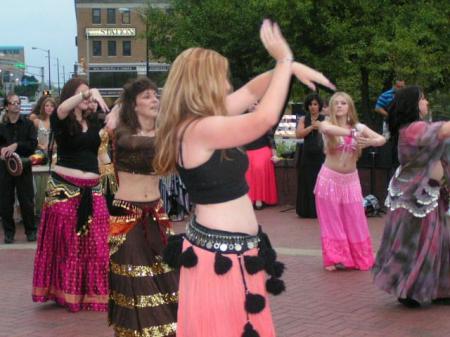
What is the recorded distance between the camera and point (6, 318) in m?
7.09

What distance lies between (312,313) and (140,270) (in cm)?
197

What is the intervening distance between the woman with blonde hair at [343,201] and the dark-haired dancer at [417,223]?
1842 millimetres

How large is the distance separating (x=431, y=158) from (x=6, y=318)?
381 centimetres

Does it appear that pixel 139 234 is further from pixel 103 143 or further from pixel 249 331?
pixel 249 331

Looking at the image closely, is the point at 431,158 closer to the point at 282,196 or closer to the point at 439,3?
the point at 282,196

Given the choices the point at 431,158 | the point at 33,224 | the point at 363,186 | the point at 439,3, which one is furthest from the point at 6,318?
the point at 439,3

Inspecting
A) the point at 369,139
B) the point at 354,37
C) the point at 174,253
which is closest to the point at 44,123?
the point at 369,139

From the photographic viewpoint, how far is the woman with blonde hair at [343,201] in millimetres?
8766

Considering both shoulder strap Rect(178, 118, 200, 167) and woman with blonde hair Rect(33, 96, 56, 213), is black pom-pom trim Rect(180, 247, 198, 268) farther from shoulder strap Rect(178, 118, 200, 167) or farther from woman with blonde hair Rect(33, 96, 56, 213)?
woman with blonde hair Rect(33, 96, 56, 213)

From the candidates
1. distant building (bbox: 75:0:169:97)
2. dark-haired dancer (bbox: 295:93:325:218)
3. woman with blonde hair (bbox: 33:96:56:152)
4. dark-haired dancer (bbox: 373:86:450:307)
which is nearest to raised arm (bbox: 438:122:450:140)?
dark-haired dancer (bbox: 373:86:450:307)

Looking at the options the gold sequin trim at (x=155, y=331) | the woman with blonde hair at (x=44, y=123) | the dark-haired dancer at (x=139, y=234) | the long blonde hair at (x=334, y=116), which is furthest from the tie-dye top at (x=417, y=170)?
the woman with blonde hair at (x=44, y=123)

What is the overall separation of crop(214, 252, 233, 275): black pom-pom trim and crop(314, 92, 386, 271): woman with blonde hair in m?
5.26

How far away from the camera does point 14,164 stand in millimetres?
11062

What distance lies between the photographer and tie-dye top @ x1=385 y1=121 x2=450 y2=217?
6.50 metres
